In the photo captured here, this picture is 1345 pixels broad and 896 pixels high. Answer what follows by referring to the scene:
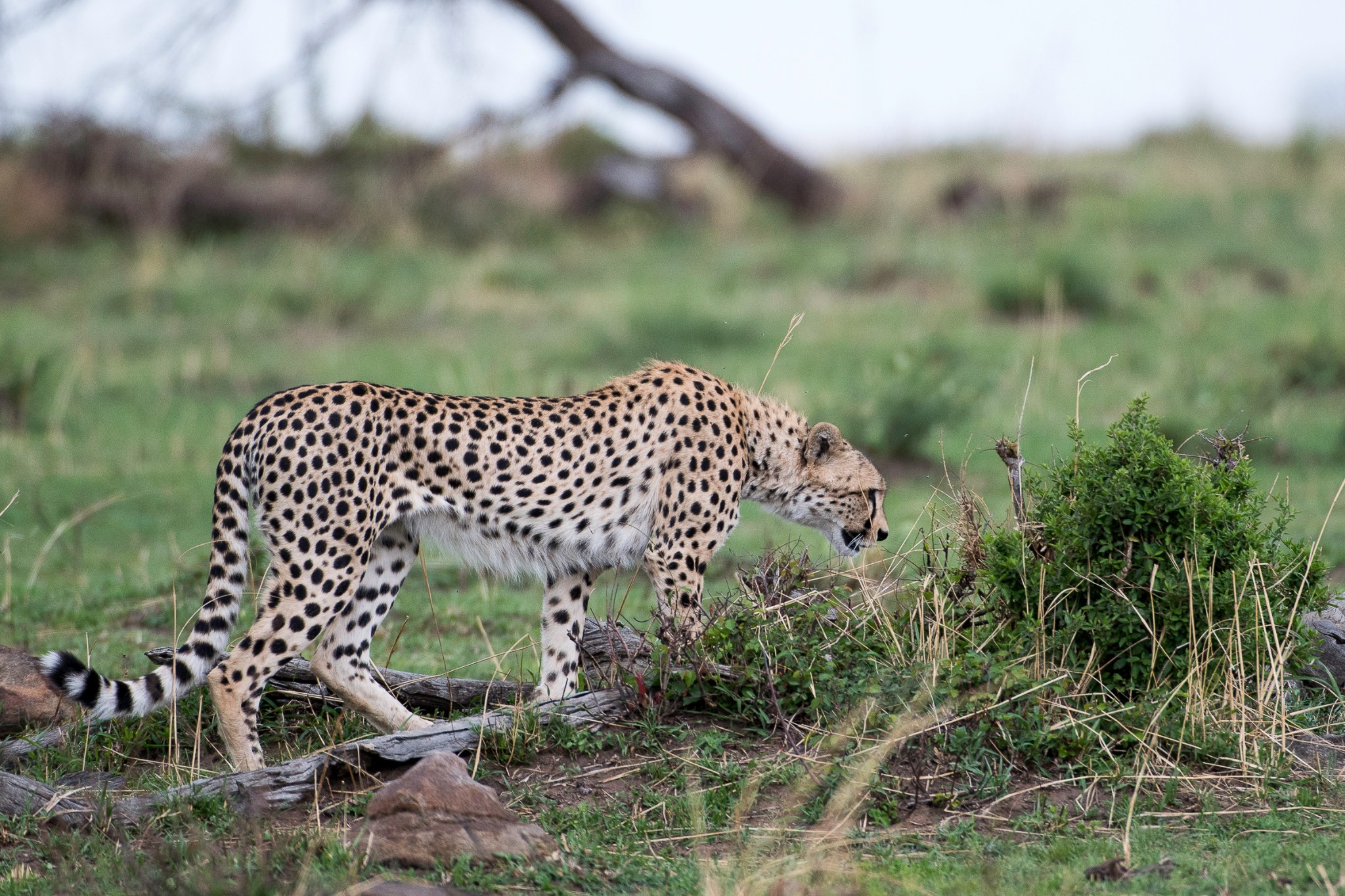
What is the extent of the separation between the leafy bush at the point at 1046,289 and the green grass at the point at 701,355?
10cm

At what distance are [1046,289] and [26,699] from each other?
32.7 feet

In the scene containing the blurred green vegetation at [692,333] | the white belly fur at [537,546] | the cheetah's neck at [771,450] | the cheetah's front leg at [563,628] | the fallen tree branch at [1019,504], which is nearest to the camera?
the fallen tree branch at [1019,504]

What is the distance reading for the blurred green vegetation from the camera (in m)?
8.09

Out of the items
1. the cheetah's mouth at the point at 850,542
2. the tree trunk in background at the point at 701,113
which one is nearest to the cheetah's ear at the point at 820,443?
the cheetah's mouth at the point at 850,542

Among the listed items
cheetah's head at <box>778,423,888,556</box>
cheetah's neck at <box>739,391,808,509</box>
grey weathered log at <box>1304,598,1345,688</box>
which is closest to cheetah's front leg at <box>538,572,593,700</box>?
cheetah's neck at <box>739,391,808,509</box>

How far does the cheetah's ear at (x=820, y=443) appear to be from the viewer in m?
6.13

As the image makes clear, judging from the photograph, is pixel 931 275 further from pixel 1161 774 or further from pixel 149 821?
pixel 149 821

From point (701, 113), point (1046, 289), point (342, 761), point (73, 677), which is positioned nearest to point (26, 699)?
point (73, 677)

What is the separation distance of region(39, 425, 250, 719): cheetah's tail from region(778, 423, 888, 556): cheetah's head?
2.29 meters

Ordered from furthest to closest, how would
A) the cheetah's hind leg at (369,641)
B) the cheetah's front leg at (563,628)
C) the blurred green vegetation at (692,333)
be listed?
the blurred green vegetation at (692,333) → the cheetah's front leg at (563,628) → the cheetah's hind leg at (369,641)

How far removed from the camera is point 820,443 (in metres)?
6.15

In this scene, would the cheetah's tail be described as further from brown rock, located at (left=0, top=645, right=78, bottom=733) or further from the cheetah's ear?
the cheetah's ear

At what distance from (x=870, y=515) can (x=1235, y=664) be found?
182cm

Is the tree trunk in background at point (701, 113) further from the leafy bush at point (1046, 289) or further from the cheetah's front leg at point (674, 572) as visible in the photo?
the cheetah's front leg at point (674, 572)
